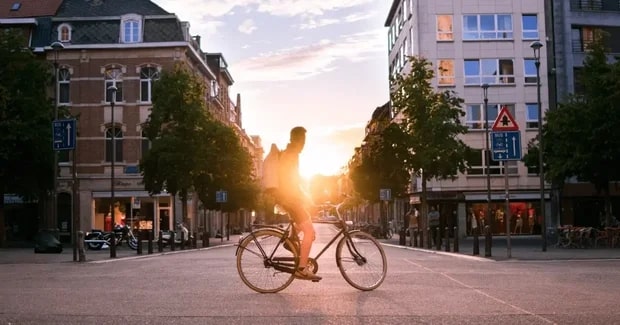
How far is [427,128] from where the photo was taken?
37.4 metres

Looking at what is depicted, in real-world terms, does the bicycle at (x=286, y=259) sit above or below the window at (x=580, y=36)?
below

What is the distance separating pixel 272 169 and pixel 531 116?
163 ft

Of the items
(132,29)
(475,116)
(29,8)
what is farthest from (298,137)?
(29,8)

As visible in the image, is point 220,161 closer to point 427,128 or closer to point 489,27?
point 427,128

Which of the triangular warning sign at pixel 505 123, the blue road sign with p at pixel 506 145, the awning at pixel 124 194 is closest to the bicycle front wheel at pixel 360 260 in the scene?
the blue road sign with p at pixel 506 145


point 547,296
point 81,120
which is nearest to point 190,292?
point 547,296

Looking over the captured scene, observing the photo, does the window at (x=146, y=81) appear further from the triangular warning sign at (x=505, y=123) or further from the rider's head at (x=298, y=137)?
the rider's head at (x=298, y=137)

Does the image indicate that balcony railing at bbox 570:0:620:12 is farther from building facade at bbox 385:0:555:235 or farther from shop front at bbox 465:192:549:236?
shop front at bbox 465:192:549:236

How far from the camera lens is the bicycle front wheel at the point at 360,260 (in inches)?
392

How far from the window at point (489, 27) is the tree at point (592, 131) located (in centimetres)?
2231

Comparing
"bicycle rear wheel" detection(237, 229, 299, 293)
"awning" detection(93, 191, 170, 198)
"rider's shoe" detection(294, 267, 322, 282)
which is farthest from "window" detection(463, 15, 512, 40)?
"rider's shoe" detection(294, 267, 322, 282)

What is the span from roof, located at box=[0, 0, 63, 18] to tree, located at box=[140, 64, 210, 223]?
21866 mm

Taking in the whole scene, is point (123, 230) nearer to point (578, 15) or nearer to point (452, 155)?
point (452, 155)

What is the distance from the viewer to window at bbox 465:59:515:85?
56.8 meters
